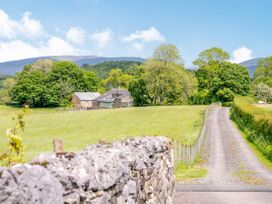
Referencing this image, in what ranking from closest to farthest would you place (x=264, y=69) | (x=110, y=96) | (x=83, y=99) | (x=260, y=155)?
(x=260, y=155)
(x=83, y=99)
(x=110, y=96)
(x=264, y=69)

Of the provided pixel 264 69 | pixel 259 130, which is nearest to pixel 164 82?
pixel 264 69

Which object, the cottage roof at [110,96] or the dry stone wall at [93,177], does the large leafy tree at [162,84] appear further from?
the dry stone wall at [93,177]

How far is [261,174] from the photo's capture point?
20.4 metres

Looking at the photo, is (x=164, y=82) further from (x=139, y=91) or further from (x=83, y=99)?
(x=83, y=99)

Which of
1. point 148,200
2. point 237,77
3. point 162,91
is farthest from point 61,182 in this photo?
point 237,77

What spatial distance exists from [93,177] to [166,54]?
81.0 m

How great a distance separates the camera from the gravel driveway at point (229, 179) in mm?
14203

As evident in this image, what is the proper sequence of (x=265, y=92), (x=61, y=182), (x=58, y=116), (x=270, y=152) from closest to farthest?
(x=61, y=182) → (x=270, y=152) → (x=58, y=116) → (x=265, y=92)

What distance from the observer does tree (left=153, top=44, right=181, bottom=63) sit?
84.9 m

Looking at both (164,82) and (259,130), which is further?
(164,82)

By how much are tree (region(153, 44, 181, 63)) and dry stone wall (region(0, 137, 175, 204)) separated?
76338mm

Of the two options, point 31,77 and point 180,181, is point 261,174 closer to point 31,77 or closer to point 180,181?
point 180,181

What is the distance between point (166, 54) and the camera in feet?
279

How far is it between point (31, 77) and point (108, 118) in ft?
148
